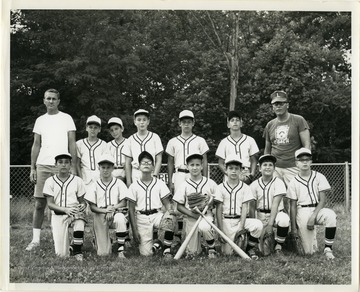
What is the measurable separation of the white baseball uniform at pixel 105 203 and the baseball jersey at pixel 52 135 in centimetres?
56

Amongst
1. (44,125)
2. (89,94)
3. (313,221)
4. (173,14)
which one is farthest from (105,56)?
(313,221)

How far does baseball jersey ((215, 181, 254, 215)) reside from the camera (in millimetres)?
4828

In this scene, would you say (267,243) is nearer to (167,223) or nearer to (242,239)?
(242,239)

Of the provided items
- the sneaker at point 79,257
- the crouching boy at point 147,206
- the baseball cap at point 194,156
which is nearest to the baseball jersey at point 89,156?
the crouching boy at point 147,206

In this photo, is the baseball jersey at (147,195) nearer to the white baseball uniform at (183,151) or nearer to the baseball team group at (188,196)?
the baseball team group at (188,196)

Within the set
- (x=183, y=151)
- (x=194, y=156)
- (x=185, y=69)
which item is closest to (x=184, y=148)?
(x=183, y=151)

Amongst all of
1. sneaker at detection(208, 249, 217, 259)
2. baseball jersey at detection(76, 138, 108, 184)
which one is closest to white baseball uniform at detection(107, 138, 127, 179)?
baseball jersey at detection(76, 138, 108, 184)

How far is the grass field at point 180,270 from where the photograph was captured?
4102mm

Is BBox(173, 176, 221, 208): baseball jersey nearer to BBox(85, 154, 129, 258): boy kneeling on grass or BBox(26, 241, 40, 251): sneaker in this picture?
BBox(85, 154, 129, 258): boy kneeling on grass

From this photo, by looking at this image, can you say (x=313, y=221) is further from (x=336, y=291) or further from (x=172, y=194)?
(x=172, y=194)

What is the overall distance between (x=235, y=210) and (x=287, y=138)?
997 millimetres

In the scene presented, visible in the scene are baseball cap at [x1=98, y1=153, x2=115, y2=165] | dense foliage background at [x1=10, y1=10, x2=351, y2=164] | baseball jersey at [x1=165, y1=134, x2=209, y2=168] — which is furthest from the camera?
dense foliage background at [x1=10, y1=10, x2=351, y2=164]

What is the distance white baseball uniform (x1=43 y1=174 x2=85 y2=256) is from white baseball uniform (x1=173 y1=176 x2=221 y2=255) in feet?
3.38

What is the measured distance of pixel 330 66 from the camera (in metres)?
8.59
